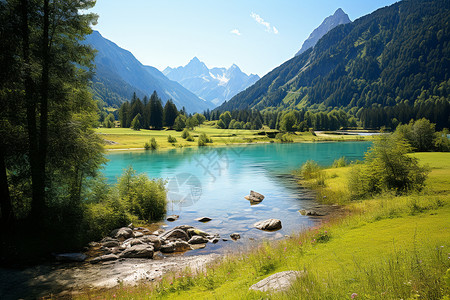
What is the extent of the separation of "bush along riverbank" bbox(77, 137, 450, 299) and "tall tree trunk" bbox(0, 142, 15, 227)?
8289 millimetres

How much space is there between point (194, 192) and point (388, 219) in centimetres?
2418

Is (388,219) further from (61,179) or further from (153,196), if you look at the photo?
(61,179)

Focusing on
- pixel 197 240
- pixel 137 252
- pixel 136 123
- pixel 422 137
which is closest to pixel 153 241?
pixel 137 252

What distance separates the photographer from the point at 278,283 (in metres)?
7.07

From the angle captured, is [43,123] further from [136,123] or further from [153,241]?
[136,123]

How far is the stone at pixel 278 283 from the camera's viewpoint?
675 cm

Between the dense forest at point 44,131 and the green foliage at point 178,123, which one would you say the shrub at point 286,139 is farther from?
the dense forest at point 44,131

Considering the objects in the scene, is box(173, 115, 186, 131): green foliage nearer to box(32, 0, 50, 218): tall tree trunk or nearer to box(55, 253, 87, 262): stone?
box(32, 0, 50, 218): tall tree trunk

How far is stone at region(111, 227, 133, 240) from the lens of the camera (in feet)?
58.0

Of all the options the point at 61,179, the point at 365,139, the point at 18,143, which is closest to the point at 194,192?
the point at 61,179

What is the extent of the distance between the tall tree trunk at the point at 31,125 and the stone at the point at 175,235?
794 cm

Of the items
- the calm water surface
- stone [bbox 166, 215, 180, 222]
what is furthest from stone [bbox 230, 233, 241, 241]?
stone [bbox 166, 215, 180, 222]

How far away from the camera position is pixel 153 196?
2362 cm

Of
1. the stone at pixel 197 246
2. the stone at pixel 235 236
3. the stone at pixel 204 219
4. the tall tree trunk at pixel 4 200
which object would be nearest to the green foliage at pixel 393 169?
the stone at pixel 235 236
